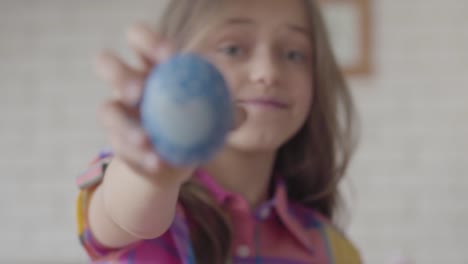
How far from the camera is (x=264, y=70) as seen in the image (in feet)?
2.23

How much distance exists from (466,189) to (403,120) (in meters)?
0.23

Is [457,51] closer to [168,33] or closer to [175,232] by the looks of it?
[168,33]

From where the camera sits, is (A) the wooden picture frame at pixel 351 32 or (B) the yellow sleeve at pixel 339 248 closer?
(B) the yellow sleeve at pixel 339 248

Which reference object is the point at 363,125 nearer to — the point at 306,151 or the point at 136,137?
the point at 306,151

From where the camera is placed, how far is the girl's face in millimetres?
685

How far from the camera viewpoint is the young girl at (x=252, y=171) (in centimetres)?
56

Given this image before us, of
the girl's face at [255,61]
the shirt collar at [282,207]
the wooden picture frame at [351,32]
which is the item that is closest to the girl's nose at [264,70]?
the girl's face at [255,61]

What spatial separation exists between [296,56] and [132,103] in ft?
1.38

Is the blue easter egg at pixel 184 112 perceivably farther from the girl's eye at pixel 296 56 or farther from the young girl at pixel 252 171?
the girl's eye at pixel 296 56

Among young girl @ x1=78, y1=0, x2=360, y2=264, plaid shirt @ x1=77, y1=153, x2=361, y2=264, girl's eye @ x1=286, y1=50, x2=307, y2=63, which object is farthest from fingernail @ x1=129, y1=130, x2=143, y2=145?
girl's eye @ x1=286, y1=50, x2=307, y2=63

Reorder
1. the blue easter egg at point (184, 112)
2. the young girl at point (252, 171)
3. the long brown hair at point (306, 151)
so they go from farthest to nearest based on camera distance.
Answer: the long brown hair at point (306, 151) < the young girl at point (252, 171) < the blue easter egg at point (184, 112)

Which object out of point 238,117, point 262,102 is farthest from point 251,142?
point 238,117

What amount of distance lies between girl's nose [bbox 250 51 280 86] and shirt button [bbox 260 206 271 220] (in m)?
0.17

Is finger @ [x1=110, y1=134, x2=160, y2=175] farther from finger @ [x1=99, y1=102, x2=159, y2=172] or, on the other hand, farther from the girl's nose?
the girl's nose
